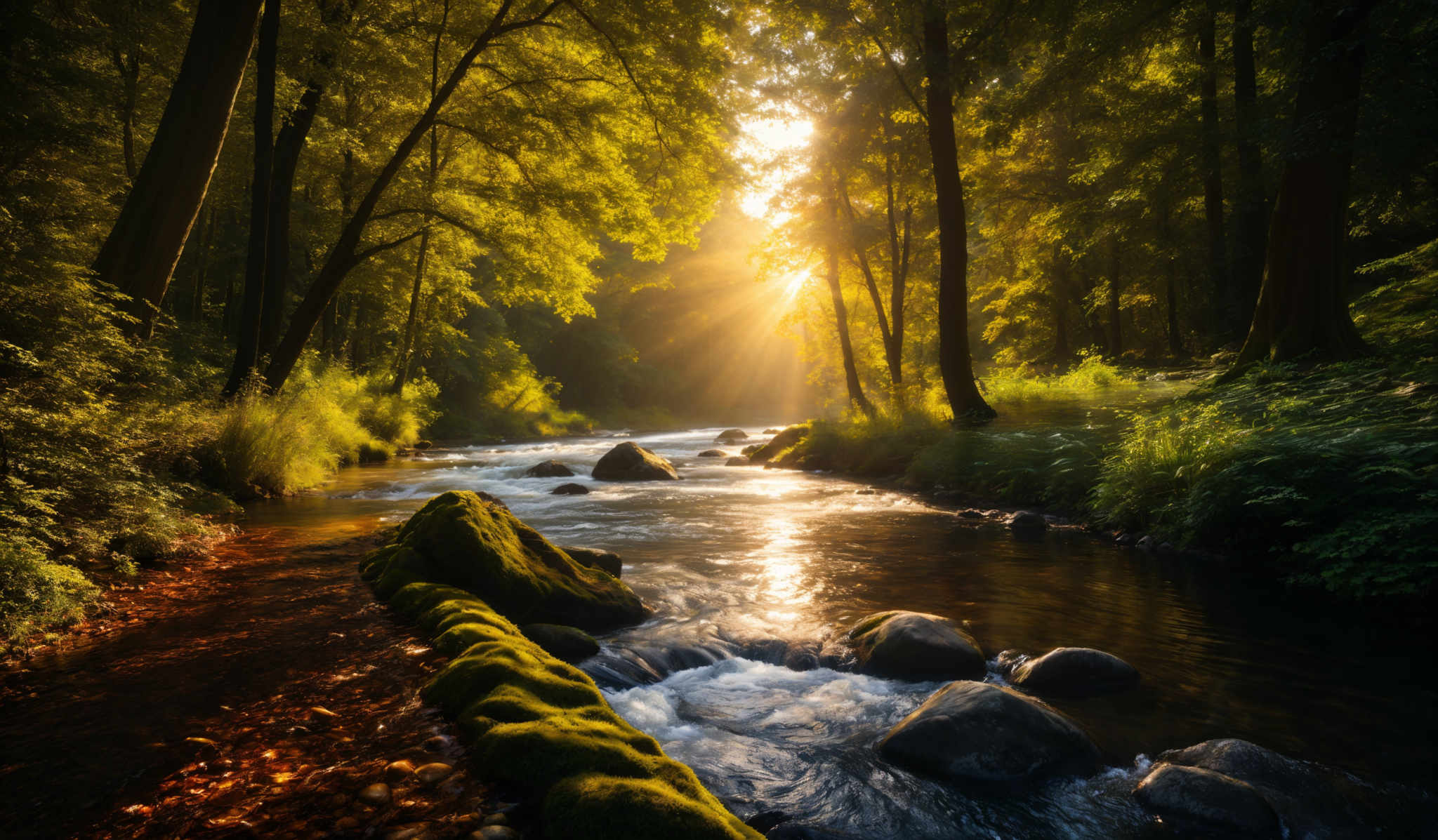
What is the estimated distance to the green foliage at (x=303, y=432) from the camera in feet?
32.2

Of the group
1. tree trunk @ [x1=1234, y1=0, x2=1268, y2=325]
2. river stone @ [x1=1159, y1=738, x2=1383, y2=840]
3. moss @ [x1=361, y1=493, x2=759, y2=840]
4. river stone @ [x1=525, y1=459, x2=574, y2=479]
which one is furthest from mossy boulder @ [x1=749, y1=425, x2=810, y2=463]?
river stone @ [x1=1159, y1=738, x2=1383, y2=840]

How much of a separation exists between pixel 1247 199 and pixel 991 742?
55.7 ft

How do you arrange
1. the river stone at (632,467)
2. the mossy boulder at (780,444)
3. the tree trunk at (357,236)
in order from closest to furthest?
the tree trunk at (357,236) → the river stone at (632,467) → the mossy boulder at (780,444)

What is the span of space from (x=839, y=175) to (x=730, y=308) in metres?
38.0

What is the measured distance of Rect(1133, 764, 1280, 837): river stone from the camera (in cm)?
309

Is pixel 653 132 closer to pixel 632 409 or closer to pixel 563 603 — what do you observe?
pixel 563 603

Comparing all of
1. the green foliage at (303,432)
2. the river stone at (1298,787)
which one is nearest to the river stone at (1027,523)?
the river stone at (1298,787)

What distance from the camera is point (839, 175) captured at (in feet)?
62.8

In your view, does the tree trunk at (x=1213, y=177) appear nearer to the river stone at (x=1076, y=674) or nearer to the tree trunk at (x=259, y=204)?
the river stone at (x=1076, y=674)

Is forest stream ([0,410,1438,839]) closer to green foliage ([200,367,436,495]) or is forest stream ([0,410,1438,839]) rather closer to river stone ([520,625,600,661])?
river stone ([520,625,600,661])

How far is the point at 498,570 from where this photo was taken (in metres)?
5.40

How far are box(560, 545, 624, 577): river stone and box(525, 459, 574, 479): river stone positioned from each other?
10050 millimetres

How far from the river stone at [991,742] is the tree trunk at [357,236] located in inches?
437

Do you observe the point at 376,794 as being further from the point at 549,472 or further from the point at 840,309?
the point at 840,309
